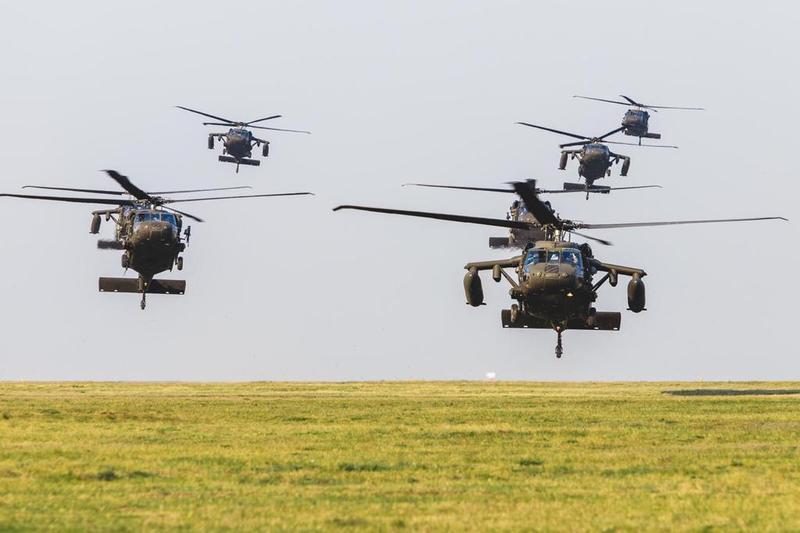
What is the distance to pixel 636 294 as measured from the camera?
52.3 metres

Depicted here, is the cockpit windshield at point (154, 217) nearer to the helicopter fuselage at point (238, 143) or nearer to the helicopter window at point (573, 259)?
the helicopter window at point (573, 259)

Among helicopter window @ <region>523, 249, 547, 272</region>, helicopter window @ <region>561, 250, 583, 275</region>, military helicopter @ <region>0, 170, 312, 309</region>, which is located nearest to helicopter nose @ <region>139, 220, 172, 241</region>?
military helicopter @ <region>0, 170, 312, 309</region>

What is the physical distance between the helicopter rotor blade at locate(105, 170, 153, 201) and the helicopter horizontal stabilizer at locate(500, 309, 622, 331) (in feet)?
50.0

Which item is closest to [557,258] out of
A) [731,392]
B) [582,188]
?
[731,392]

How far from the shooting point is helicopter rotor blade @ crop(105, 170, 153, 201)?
51.0 metres

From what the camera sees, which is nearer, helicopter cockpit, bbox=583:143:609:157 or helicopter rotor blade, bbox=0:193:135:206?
helicopter rotor blade, bbox=0:193:135:206

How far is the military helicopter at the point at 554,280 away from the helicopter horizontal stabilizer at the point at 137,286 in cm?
1487

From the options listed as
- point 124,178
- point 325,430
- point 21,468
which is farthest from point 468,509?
point 124,178

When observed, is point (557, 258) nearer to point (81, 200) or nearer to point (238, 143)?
point (81, 200)

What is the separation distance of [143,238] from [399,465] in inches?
1310

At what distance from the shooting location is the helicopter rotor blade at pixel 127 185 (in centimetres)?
5100

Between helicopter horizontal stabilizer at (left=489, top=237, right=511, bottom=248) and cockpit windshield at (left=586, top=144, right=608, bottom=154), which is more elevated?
cockpit windshield at (left=586, top=144, right=608, bottom=154)

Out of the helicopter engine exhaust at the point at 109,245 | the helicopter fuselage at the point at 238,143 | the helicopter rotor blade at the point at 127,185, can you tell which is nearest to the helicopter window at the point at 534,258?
the helicopter rotor blade at the point at 127,185

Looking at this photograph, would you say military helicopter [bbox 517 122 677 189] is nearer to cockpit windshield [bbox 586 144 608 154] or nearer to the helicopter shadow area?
cockpit windshield [bbox 586 144 608 154]
